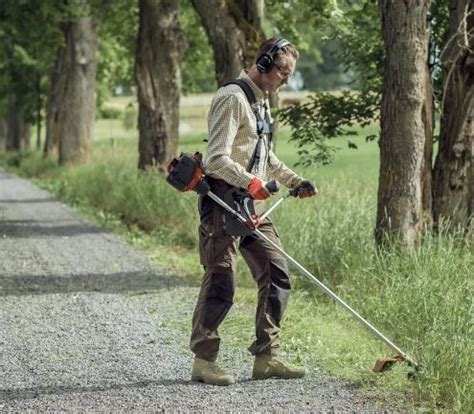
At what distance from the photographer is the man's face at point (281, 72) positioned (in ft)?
22.4

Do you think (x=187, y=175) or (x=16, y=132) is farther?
(x=16, y=132)

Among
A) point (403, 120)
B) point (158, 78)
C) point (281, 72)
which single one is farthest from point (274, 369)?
point (158, 78)

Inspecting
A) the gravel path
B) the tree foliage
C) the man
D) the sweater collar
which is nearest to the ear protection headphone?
the man

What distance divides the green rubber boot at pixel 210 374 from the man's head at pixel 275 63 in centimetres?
173

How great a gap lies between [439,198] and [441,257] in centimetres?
214

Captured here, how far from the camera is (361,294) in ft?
30.8

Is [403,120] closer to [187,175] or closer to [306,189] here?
[306,189]

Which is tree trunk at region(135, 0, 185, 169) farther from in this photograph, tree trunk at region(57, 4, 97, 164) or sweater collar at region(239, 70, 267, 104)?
sweater collar at region(239, 70, 267, 104)

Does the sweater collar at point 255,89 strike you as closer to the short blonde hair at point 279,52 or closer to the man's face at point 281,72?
the man's face at point 281,72

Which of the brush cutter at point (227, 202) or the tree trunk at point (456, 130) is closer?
the brush cutter at point (227, 202)

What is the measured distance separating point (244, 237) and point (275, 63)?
1105 millimetres

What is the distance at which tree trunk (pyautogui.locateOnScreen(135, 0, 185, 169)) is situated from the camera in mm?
20578

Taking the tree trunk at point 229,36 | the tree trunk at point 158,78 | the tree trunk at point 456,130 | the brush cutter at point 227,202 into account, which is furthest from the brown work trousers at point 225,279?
the tree trunk at point 158,78

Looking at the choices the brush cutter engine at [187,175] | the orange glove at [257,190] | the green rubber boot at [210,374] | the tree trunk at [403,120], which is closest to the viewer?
the orange glove at [257,190]
